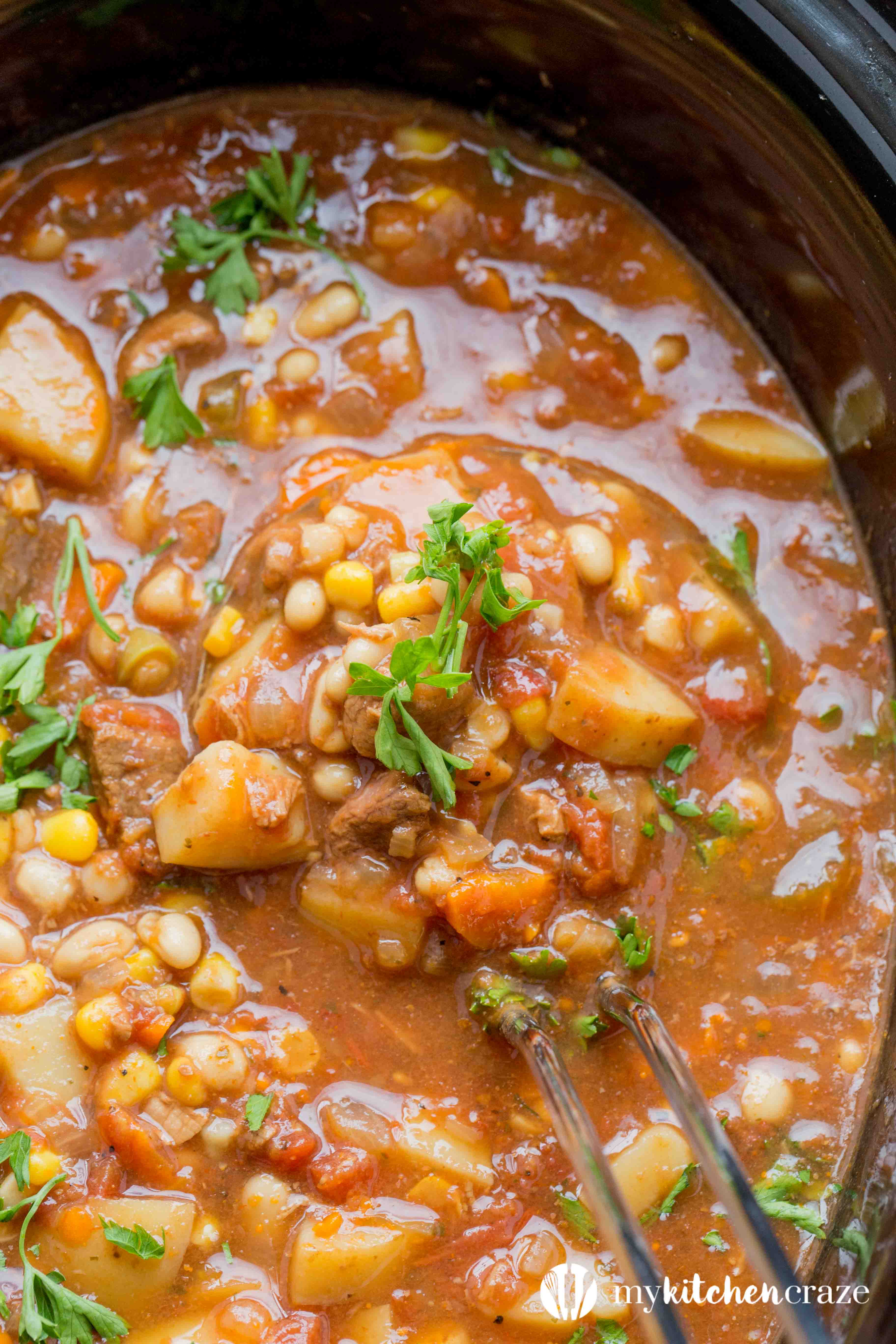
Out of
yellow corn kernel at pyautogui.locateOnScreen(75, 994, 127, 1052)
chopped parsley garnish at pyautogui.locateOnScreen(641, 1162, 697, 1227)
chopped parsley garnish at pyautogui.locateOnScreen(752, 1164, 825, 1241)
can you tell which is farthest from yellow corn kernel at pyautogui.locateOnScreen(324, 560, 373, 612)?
chopped parsley garnish at pyautogui.locateOnScreen(752, 1164, 825, 1241)

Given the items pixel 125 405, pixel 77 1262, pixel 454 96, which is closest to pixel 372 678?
pixel 125 405

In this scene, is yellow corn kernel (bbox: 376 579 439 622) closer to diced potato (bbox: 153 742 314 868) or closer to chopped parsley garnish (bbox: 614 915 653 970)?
diced potato (bbox: 153 742 314 868)

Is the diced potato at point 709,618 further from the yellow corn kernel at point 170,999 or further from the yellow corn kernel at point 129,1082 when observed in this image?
the yellow corn kernel at point 129,1082

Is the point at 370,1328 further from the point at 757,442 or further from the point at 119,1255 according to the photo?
the point at 757,442

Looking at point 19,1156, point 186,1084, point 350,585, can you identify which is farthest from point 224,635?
point 19,1156

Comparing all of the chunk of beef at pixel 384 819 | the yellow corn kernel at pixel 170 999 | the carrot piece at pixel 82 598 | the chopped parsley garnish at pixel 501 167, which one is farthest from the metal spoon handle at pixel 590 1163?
the chopped parsley garnish at pixel 501 167

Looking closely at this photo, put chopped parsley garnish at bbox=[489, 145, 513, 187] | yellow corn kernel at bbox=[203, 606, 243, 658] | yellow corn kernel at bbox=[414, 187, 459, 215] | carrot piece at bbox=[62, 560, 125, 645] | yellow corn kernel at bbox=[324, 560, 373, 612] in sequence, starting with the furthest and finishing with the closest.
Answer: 1. chopped parsley garnish at bbox=[489, 145, 513, 187]
2. yellow corn kernel at bbox=[414, 187, 459, 215]
3. carrot piece at bbox=[62, 560, 125, 645]
4. yellow corn kernel at bbox=[203, 606, 243, 658]
5. yellow corn kernel at bbox=[324, 560, 373, 612]
